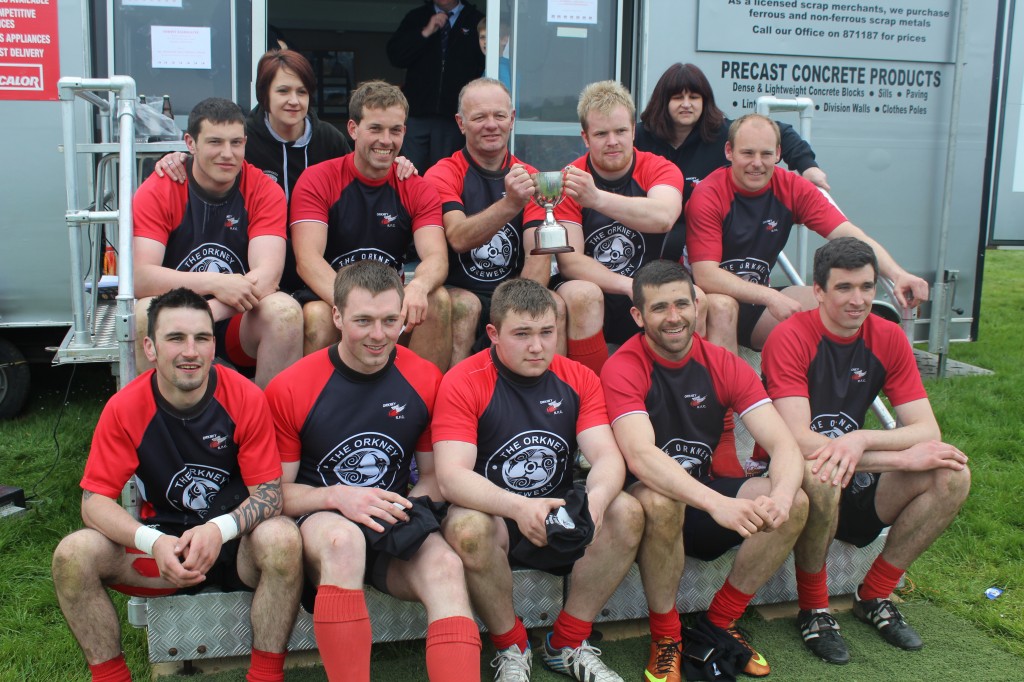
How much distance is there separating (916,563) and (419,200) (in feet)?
8.52

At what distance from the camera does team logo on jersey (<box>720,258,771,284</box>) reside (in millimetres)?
4152

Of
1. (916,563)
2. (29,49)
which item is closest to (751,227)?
(916,563)

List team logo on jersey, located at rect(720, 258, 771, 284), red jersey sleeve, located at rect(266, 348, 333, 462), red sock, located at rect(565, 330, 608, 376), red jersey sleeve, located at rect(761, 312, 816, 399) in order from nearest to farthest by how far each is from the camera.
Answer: red jersey sleeve, located at rect(266, 348, 333, 462), red jersey sleeve, located at rect(761, 312, 816, 399), red sock, located at rect(565, 330, 608, 376), team logo on jersey, located at rect(720, 258, 771, 284)

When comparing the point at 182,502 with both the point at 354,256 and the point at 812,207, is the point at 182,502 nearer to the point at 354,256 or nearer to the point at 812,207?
the point at 354,256

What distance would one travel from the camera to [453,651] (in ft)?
8.57

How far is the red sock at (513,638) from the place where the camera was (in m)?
2.93

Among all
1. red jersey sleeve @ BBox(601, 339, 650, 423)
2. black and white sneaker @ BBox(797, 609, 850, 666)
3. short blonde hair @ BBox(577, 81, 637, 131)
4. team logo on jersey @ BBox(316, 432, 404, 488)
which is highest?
short blonde hair @ BBox(577, 81, 637, 131)

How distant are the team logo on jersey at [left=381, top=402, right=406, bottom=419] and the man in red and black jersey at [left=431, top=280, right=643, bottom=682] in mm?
118

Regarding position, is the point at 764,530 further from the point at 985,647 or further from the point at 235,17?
the point at 235,17

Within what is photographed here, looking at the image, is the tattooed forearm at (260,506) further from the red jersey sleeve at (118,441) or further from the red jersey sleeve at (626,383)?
the red jersey sleeve at (626,383)

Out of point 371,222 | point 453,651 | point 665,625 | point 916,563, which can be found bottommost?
point 916,563

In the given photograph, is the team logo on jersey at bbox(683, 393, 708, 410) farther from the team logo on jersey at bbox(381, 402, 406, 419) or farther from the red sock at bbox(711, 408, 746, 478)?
the team logo on jersey at bbox(381, 402, 406, 419)

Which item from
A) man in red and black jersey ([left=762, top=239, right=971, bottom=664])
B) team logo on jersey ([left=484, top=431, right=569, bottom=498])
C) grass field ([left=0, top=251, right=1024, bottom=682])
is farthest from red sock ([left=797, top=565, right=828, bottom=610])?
team logo on jersey ([left=484, top=431, right=569, bottom=498])

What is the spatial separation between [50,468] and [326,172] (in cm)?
222
